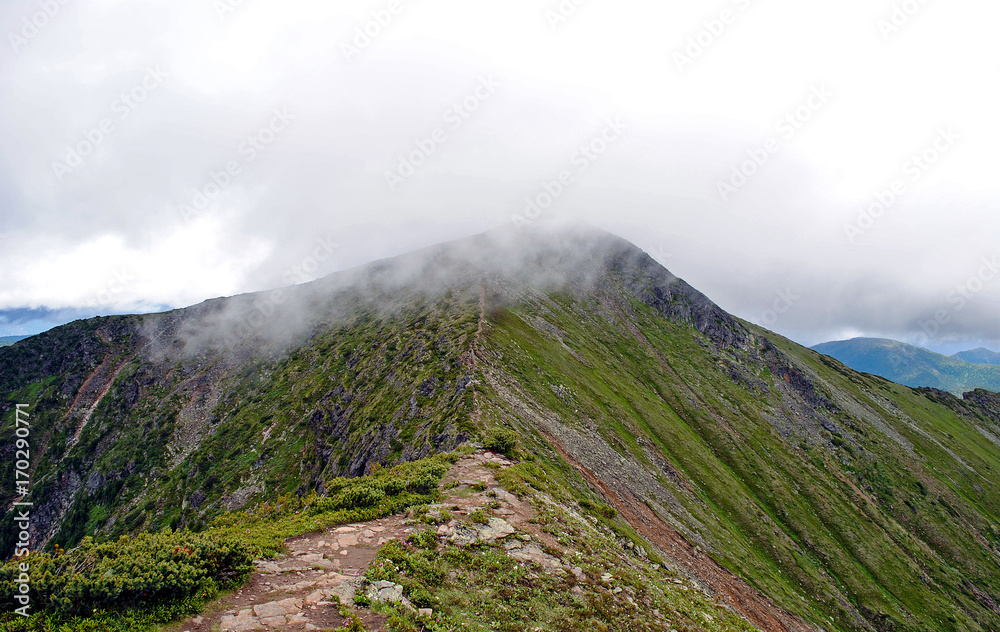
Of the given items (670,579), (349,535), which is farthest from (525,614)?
(670,579)

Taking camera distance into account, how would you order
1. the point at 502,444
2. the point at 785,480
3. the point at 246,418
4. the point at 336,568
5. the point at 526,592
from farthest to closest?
the point at 246,418 < the point at 785,480 < the point at 502,444 < the point at 526,592 < the point at 336,568

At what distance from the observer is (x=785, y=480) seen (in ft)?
324

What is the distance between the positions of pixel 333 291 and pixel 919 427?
251 m

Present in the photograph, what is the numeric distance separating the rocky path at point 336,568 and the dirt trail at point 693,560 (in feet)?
93.4

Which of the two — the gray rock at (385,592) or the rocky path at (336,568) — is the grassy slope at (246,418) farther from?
the gray rock at (385,592)

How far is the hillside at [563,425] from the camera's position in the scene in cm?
6062

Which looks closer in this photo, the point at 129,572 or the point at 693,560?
the point at 129,572

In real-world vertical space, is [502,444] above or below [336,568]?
below

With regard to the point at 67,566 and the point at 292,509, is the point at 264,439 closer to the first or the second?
the point at 292,509

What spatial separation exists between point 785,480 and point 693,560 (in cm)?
6849

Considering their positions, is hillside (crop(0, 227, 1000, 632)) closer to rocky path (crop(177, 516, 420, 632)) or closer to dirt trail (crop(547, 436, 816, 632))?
dirt trail (crop(547, 436, 816, 632))

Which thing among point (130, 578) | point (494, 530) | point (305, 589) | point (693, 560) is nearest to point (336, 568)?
point (305, 589)

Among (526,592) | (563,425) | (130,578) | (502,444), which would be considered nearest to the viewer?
(130,578)

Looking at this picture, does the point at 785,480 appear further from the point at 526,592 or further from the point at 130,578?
the point at 130,578
